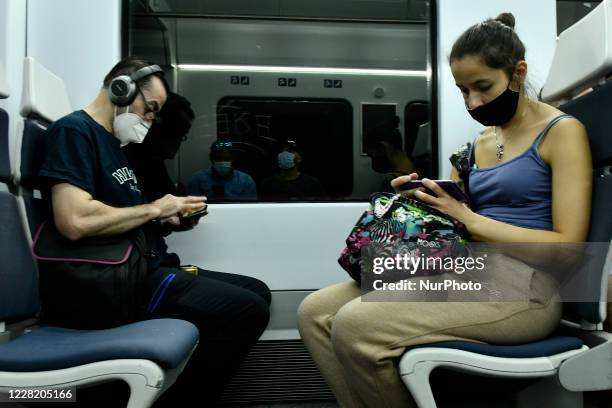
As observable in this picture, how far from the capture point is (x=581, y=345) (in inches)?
60.0

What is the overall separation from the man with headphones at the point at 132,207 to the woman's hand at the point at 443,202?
0.89 meters

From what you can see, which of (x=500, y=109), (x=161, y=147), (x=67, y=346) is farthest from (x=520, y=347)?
(x=161, y=147)

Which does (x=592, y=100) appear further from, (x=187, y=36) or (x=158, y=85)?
(x=187, y=36)

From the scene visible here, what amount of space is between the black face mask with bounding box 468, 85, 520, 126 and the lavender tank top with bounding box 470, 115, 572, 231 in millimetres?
143

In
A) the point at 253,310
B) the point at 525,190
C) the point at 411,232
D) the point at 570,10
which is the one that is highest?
the point at 570,10

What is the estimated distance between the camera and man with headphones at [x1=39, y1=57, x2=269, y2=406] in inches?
70.2

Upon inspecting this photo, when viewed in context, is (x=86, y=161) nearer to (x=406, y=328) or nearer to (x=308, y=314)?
(x=308, y=314)

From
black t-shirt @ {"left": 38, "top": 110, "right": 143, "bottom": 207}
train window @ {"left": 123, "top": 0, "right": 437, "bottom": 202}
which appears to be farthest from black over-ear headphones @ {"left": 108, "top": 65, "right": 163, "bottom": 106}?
train window @ {"left": 123, "top": 0, "right": 437, "bottom": 202}

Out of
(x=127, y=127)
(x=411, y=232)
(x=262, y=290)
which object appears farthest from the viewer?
(x=262, y=290)

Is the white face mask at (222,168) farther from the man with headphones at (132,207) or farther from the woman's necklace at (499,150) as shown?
the woman's necklace at (499,150)

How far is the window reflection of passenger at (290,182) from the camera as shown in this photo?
2.67 m

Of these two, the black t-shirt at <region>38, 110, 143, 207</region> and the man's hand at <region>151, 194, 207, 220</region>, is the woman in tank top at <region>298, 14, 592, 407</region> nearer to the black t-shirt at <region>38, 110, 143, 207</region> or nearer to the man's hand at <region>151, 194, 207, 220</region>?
the man's hand at <region>151, 194, 207, 220</region>

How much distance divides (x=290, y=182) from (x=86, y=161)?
1.08m

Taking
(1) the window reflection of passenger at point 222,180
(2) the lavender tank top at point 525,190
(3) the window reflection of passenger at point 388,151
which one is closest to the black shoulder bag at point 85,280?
(1) the window reflection of passenger at point 222,180
